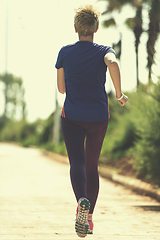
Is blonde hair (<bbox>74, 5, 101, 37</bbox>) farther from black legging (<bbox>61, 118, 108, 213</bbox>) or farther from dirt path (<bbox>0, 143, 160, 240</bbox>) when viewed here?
dirt path (<bbox>0, 143, 160, 240</bbox>)

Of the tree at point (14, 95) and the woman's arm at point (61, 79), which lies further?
the tree at point (14, 95)

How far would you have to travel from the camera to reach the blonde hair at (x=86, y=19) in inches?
124

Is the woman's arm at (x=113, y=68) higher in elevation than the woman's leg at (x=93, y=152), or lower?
higher

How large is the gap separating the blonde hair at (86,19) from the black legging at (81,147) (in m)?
0.76

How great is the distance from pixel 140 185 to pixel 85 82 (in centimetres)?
488

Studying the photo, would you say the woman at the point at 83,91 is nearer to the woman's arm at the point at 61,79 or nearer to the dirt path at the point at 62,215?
the woman's arm at the point at 61,79

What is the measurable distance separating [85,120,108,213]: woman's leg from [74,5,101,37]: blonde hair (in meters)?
0.78

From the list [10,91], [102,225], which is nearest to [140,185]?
[102,225]

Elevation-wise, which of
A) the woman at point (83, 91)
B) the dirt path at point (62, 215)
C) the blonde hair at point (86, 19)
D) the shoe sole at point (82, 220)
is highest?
the blonde hair at point (86, 19)

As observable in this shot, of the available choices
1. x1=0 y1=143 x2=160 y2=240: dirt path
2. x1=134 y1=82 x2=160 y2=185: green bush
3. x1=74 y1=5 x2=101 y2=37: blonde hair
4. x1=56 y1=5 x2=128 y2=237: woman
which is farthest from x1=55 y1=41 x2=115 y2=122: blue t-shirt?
x1=134 y1=82 x2=160 y2=185: green bush

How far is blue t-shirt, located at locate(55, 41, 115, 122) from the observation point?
315 cm

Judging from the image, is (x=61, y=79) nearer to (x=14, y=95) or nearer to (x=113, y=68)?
(x=113, y=68)

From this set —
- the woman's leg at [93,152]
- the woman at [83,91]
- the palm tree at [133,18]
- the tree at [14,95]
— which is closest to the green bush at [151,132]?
the palm tree at [133,18]

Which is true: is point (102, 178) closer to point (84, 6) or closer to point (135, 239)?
point (135, 239)
